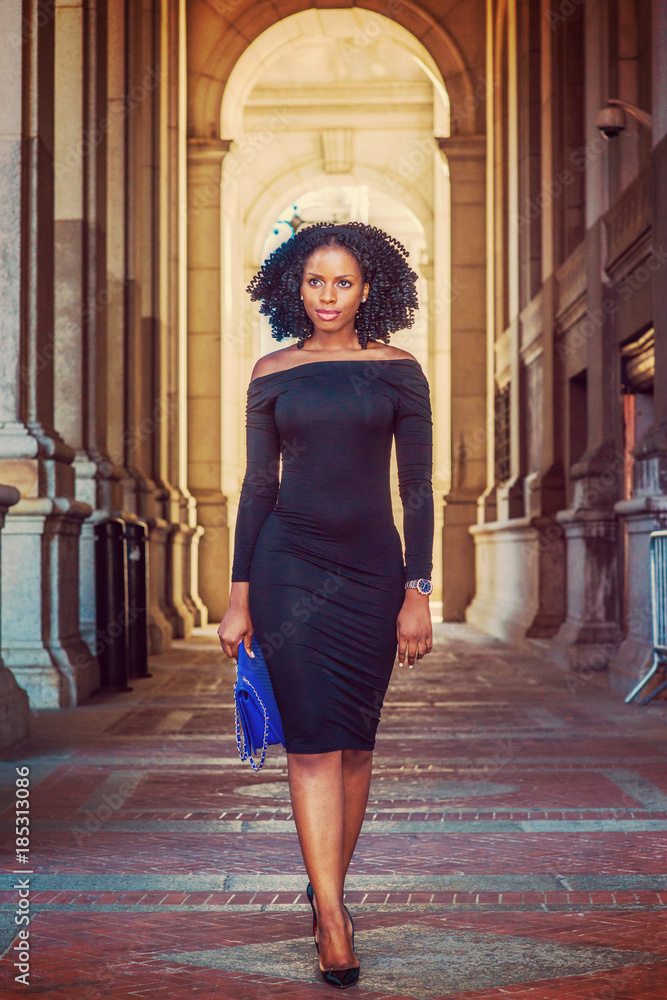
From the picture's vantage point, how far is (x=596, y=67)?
13.1 m

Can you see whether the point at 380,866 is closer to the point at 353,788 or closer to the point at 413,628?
the point at 353,788

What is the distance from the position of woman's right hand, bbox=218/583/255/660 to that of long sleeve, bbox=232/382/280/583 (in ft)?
0.18

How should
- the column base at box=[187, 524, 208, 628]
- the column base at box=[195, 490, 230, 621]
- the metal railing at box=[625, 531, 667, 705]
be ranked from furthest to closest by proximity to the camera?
the column base at box=[195, 490, 230, 621] < the column base at box=[187, 524, 208, 628] < the metal railing at box=[625, 531, 667, 705]

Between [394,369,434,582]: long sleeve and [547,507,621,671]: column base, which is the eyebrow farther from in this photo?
[547,507,621,671]: column base

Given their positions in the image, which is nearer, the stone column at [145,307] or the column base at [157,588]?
the stone column at [145,307]

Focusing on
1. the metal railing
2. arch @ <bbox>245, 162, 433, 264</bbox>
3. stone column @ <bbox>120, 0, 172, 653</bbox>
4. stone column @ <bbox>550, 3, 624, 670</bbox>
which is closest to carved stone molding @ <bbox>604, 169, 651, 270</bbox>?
stone column @ <bbox>550, 3, 624, 670</bbox>

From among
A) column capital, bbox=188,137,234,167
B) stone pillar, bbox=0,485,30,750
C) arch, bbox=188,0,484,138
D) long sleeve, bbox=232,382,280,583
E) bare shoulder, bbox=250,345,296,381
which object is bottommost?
stone pillar, bbox=0,485,30,750

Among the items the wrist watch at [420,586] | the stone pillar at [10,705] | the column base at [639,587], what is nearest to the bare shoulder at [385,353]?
the wrist watch at [420,586]

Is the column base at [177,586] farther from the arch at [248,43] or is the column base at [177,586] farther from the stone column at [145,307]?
the arch at [248,43]

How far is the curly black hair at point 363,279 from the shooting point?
3676 millimetres

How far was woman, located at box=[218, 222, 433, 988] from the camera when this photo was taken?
3.42 m

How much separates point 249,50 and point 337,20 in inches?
69.8

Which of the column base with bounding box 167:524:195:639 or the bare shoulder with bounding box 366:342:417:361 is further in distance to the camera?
the column base with bounding box 167:524:195:639

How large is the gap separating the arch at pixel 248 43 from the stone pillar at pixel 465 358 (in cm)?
76
